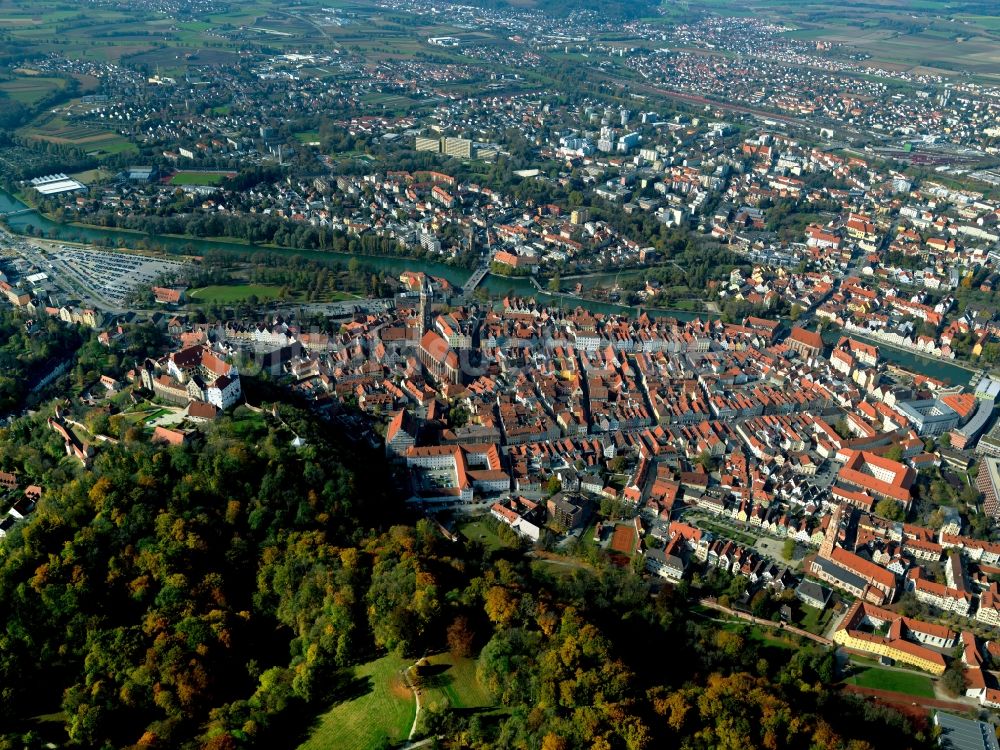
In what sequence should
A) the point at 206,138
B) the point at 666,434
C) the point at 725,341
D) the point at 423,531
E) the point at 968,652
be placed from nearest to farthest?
the point at 968,652 < the point at 423,531 < the point at 666,434 < the point at 725,341 < the point at 206,138

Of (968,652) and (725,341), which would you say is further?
(725,341)

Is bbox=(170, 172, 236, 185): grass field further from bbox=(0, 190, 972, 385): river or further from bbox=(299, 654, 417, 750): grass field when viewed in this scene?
bbox=(299, 654, 417, 750): grass field

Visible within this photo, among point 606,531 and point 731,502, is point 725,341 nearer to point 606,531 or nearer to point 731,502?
point 731,502

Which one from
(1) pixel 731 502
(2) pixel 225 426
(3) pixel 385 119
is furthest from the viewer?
(3) pixel 385 119

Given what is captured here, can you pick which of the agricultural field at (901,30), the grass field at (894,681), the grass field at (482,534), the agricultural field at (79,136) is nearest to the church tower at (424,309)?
the grass field at (482,534)

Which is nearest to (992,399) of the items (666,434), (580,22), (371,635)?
(666,434)

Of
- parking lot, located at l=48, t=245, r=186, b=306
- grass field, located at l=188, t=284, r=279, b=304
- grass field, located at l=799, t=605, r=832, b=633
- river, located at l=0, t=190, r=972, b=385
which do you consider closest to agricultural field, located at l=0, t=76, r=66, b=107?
river, located at l=0, t=190, r=972, b=385

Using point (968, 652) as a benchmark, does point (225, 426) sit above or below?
above

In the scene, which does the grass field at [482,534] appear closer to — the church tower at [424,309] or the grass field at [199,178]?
the church tower at [424,309]
